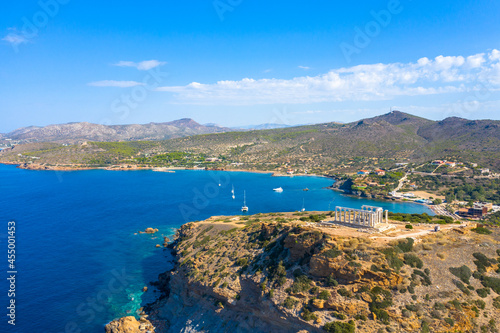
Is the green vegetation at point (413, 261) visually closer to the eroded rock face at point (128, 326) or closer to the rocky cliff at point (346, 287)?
the rocky cliff at point (346, 287)

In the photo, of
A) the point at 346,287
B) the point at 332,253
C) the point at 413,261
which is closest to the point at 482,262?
the point at 413,261

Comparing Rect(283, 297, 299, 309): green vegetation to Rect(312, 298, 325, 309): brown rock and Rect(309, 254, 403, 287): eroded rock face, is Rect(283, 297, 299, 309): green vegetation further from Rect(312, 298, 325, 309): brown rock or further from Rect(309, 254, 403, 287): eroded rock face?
Rect(309, 254, 403, 287): eroded rock face

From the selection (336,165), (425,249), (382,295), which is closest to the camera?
(382,295)

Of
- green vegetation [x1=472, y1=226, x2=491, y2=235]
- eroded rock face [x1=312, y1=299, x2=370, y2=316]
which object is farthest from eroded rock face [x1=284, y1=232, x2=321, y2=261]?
green vegetation [x1=472, y1=226, x2=491, y2=235]

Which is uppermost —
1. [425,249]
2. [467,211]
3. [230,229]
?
[425,249]

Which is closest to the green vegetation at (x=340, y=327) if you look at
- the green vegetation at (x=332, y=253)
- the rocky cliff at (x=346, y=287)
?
the rocky cliff at (x=346, y=287)

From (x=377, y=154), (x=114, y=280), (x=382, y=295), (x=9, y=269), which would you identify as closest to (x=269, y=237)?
(x=382, y=295)

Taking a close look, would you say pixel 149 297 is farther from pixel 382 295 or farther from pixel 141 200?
pixel 141 200
